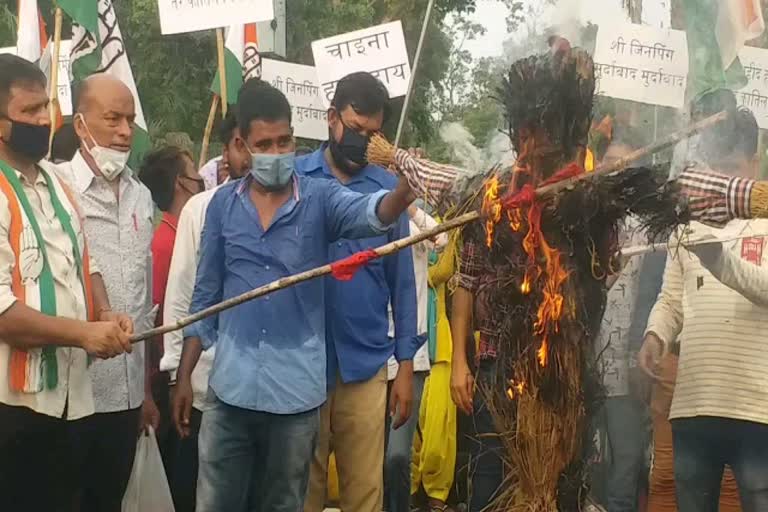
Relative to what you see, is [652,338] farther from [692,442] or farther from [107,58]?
[107,58]

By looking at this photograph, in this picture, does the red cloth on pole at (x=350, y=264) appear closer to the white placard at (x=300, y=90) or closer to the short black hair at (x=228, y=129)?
the short black hair at (x=228, y=129)

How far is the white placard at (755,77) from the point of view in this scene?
689 cm

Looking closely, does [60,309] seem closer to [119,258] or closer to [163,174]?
[119,258]

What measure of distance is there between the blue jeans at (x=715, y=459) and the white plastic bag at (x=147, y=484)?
2147 mm

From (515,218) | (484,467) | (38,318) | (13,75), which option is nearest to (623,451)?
(484,467)

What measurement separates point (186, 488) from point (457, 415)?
76.9 inches

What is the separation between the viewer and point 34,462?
439cm

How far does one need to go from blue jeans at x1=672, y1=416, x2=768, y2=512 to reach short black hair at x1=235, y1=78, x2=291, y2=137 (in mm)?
2024

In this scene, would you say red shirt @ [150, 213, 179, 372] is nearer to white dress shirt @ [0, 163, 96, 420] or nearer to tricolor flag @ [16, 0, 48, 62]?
white dress shirt @ [0, 163, 96, 420]

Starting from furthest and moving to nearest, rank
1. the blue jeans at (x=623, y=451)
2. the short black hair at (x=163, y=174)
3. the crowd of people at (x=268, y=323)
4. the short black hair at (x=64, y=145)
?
the short black hair at (x=163, y=174) → the short black hair at (x=64, y=145) → the blue jeans at (x=623, y=451) → the crowd of people at (x=268, y=323)

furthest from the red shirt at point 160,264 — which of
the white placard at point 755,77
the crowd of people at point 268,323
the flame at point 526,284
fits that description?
the white placard at point 755,77

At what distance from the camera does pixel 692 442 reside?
5.04 m

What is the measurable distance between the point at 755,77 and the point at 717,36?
0.69 meters

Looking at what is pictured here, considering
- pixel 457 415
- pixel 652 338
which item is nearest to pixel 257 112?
pixel 652 338
